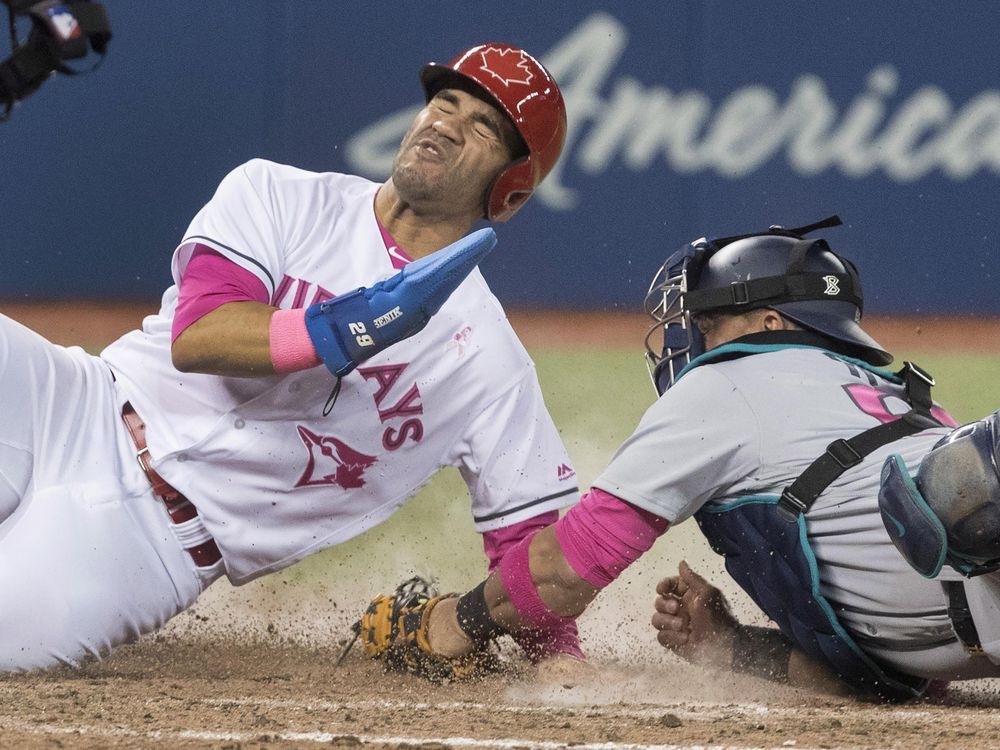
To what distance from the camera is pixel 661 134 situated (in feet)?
14.7

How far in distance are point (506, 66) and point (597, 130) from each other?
53.3 inches

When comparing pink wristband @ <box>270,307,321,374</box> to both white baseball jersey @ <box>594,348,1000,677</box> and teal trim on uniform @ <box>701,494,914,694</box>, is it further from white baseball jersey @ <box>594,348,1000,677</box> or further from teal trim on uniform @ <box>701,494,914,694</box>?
teal trim on uniform @ <box>701,494,914,694</box>

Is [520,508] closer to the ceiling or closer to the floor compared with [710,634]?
closer to the ceiling

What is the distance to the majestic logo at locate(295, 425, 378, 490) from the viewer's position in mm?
2979

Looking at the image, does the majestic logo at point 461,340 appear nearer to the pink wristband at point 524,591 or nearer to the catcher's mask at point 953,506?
the pink wristband at point 524,591

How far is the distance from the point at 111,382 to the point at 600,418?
5.97ft

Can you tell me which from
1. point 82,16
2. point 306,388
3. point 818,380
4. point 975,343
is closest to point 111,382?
point 306,388

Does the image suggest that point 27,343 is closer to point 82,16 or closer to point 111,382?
point 111,382

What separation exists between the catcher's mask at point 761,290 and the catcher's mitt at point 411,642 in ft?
2.36

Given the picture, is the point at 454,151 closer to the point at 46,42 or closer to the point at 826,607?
the point at 46,42

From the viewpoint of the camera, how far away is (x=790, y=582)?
8.21 ft

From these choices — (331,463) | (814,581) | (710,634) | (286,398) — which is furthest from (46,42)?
(710,634)

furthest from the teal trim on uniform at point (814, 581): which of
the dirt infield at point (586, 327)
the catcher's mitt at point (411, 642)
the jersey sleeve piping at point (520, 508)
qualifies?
the dirt infield at point (586, 327)

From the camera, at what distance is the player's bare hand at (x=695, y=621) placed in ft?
9.45
